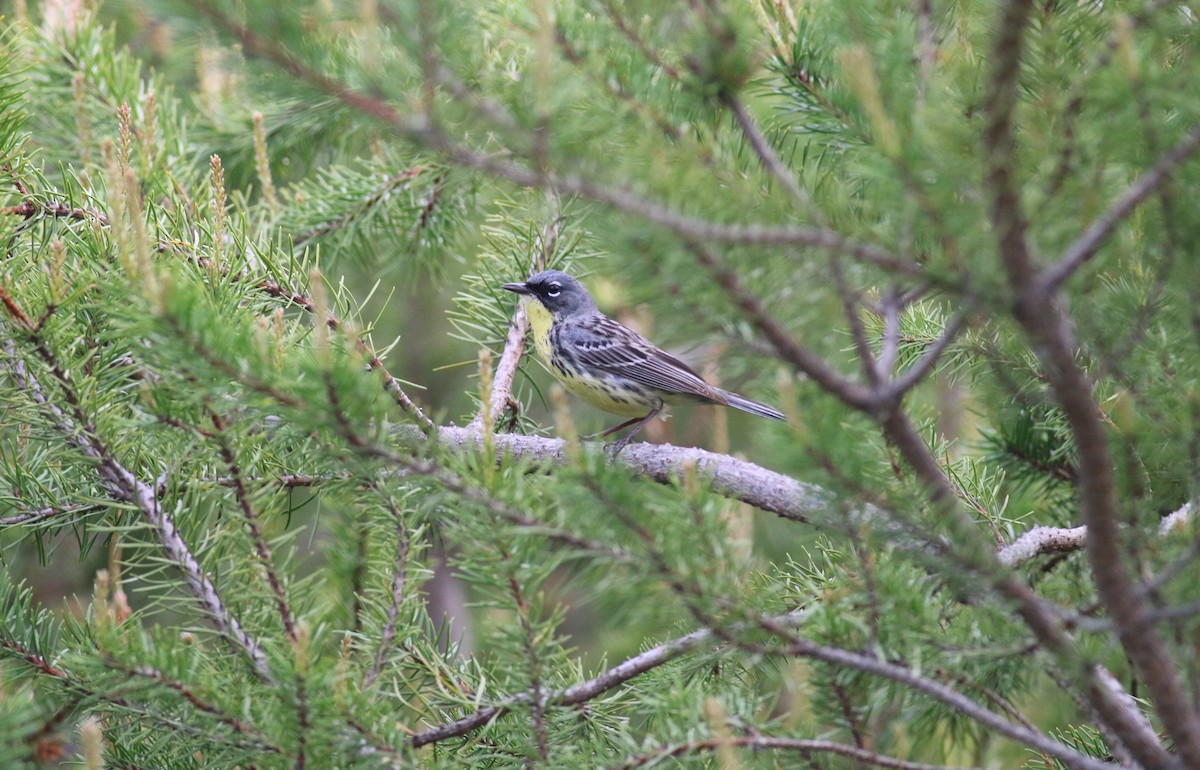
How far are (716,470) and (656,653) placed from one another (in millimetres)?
809

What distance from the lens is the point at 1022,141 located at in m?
1.49

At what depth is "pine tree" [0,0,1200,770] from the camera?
1460mm

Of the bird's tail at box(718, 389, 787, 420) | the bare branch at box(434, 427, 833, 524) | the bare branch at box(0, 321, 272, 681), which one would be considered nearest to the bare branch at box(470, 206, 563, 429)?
the bare branch at box(434, 427, 833, 524)

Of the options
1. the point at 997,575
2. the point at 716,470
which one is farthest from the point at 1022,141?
the point at 716,470

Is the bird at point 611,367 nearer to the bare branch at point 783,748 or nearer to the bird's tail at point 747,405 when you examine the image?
the bird's tail at point 747,405

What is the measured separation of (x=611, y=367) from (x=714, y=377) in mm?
2654

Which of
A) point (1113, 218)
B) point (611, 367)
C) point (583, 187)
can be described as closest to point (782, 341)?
point (583, 187)

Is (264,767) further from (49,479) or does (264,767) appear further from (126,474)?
(49,479)

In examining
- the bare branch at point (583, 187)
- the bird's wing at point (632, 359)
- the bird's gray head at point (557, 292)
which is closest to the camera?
the bare branch at point (583, 187)

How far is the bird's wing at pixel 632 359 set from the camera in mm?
4492

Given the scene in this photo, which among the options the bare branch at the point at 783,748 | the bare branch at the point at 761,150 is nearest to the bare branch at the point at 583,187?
the bare branch at the point at 761,150

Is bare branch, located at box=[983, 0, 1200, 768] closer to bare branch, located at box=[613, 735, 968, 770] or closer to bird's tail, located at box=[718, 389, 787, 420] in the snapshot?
bare branch, located at box=[613, 735, 968, 770]

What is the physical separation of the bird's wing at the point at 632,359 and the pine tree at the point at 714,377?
1767mm

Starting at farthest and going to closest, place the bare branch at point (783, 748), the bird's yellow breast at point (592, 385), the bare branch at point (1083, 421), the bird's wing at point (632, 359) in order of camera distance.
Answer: the bird's yellow breast at point (592, 385) → the bird's wing at point (632, 359) → the bare branch at point (783, 748) → the bare branch at point (1083, 421)
